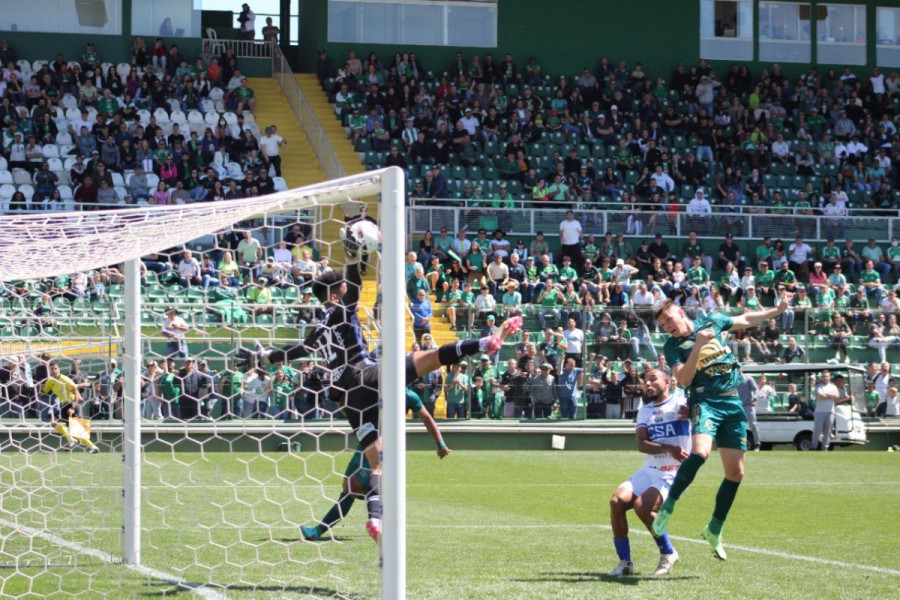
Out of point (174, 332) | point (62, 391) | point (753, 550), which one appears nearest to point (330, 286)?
point (753, 550)

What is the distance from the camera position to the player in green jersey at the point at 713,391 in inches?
341

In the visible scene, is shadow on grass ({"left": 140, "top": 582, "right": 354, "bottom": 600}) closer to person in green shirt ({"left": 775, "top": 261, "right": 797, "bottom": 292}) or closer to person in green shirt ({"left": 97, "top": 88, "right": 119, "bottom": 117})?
person in green shirt ({"left": 775, "top": 261, "right": 797, "bottom": 292})

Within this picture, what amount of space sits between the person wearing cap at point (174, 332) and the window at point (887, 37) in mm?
30118

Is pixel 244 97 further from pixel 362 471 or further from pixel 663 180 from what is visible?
pixel 362 471

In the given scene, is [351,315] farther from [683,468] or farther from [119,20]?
[119,20]

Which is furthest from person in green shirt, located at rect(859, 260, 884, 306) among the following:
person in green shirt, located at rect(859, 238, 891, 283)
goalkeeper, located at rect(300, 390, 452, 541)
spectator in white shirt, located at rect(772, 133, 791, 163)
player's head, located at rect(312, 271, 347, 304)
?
player's head, located at rect(312, 271, 347, 304)

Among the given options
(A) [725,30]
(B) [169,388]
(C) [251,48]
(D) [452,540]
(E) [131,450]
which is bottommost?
(D) [452,540]

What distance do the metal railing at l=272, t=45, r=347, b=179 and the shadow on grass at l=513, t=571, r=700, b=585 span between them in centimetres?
2040

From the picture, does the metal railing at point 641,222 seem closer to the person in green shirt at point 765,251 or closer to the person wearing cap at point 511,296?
the person in green shirt at point 765,251

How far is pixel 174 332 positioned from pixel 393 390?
6.43 m

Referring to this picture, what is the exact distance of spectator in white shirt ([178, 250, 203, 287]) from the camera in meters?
12.7

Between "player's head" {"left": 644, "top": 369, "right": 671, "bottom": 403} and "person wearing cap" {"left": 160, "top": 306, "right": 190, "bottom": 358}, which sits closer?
"player's head" {"left": 644, "top": 369, "right": 671, "bottom": 403}

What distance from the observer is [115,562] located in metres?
8.30

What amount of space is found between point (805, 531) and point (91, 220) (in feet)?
21.4
